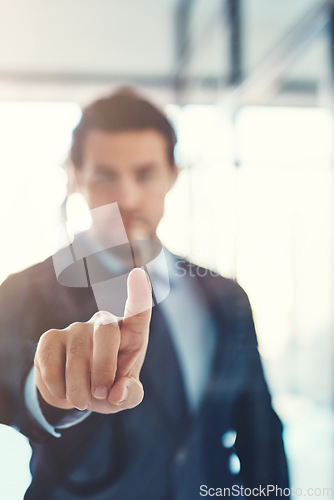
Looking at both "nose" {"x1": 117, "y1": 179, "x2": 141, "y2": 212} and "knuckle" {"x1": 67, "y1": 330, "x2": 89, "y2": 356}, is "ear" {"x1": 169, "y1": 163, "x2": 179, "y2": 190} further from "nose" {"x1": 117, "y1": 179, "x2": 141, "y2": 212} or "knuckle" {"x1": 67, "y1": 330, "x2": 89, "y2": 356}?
"knuckle" {"x1": 67, "y1": 330, "x2": 89, "y2": 356}

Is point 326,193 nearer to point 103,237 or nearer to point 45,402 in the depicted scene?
point 103,237

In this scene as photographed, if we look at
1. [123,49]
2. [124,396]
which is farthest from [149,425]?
[123,49]

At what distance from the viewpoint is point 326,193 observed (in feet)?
2.59

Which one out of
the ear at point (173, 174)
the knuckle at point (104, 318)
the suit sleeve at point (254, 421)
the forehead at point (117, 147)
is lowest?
the suit sleeve at point (254, 421)

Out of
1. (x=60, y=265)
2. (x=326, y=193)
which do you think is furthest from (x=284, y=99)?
(x=60, y=265)

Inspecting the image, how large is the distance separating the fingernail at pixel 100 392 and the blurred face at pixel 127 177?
0.18 metres

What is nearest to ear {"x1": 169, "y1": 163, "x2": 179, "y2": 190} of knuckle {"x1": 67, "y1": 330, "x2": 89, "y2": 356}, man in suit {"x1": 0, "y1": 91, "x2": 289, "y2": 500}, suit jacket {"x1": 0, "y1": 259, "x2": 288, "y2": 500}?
man in suit {"x1": 0, "y1": 91, "x2": 289, "y2": 500}

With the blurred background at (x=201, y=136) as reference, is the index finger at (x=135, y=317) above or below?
below

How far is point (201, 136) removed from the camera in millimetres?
582

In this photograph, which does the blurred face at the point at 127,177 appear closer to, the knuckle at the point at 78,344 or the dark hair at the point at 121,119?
the dark hair at the point at 121,119

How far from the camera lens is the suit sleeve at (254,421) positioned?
56 cm

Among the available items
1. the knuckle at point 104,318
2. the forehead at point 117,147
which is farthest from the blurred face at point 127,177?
the knuckle at point 104,318

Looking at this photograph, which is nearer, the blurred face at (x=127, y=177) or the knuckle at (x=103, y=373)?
the knuckle at (x=103, y=373)

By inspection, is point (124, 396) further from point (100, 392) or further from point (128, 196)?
point (128, 196)
